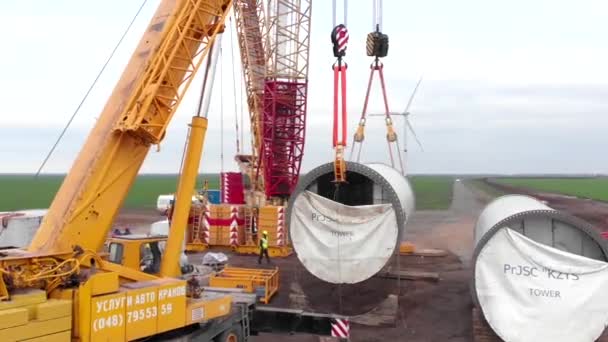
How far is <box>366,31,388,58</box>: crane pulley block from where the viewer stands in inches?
573

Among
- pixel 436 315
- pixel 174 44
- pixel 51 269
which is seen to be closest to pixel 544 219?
pixel 436 315

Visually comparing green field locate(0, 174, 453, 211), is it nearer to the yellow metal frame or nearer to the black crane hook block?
the yellow metal frame

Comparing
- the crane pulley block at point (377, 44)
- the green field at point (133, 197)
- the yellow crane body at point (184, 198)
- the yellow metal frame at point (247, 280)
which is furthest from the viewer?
the green field at point (133, 197)

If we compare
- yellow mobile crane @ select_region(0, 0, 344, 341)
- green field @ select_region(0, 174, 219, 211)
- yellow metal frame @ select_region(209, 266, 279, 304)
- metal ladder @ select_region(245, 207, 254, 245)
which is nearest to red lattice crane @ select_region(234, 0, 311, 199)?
metal ladder @ select_region(245, 207, 254, 245)

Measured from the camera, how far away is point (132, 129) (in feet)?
27.0

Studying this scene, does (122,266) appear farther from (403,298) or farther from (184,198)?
(403,298)

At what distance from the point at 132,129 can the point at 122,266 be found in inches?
82.4

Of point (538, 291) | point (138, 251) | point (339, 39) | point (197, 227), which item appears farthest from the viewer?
point (197, 227)

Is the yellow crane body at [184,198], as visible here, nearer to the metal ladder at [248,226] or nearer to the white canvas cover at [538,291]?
the white canvas cover at [538,291]

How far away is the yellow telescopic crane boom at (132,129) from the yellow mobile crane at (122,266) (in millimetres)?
16

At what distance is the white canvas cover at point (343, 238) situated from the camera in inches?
520

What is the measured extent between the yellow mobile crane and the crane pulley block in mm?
5589

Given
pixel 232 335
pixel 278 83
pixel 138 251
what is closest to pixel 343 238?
pixel 232 335

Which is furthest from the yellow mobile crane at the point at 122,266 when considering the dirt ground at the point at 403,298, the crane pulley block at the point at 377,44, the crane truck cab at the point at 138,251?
the crane pulley block at the point at 377,44
